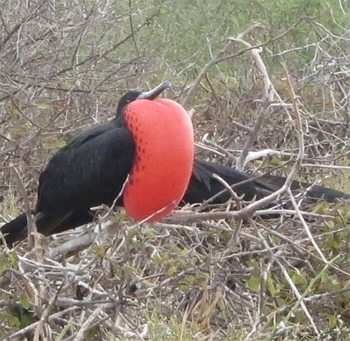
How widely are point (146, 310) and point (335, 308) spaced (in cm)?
51

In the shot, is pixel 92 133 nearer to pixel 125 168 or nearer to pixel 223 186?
pixel 125 168

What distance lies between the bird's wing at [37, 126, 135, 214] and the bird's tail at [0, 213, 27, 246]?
0.13 meters

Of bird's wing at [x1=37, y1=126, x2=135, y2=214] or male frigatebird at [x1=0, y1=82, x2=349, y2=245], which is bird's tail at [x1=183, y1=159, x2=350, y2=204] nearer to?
male frigatebird at [x1=0, y1=82, x2=349, y2=245]

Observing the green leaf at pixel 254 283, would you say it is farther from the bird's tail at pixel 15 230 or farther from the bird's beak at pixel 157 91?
the bird's tail at pixel 15 230

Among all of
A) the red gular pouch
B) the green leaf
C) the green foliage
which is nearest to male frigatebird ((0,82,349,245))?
the red gular pouch

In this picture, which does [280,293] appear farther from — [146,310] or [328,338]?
[146,310]

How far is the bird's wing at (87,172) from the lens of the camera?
254 cm

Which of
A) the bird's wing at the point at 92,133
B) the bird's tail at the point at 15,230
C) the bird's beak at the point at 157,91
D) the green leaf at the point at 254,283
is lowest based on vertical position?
the green leaf at the point at 254,283

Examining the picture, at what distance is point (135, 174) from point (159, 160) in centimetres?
13

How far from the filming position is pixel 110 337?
6.49 ft

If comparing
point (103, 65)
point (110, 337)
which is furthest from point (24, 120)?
point (110, 337)

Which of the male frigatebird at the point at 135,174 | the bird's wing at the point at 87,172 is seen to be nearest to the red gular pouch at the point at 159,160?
the male frigatebird at the point at 135,174

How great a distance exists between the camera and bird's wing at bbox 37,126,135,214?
8.34ft

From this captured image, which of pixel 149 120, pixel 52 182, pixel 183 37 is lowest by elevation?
pixel 183 37
